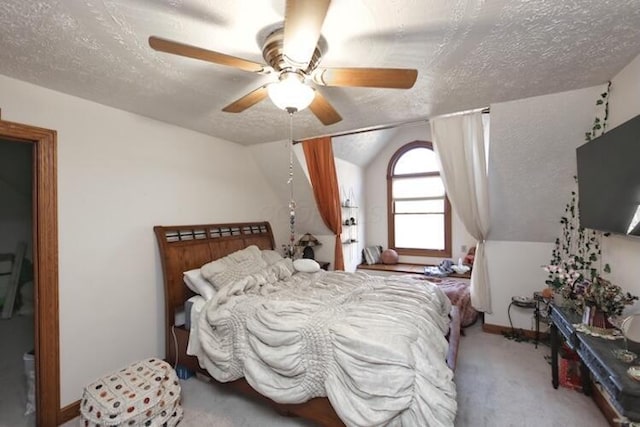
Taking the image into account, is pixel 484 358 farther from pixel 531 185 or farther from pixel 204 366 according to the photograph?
pixel 204 366

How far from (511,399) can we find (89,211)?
374cm

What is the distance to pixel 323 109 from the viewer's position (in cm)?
189

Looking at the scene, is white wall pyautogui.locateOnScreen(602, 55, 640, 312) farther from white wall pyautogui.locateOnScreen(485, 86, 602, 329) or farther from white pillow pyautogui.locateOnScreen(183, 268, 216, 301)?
white pillow pyautogui.locateOnScreen(183, 268, 216, 301)

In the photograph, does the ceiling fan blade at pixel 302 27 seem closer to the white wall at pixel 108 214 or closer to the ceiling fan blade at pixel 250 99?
the ceiling fan blade at pixel 250 99

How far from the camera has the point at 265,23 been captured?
1.40 metres

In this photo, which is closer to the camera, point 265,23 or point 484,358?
point 265,23

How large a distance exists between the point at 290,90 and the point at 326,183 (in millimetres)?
2287

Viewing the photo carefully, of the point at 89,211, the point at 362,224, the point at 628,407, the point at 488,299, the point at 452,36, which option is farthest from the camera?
the point at 362,224

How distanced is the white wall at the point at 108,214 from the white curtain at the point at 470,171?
2770mm

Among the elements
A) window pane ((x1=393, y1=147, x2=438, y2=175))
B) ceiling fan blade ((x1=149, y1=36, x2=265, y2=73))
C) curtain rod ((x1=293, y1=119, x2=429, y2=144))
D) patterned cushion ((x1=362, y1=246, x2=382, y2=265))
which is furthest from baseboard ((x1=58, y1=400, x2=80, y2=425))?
window pane ((x1=393, y1=147, x2=438, y2=175))

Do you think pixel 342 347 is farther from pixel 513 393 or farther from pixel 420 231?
pixel 420 231

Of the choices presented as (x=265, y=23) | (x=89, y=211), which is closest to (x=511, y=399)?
(x=265, y=23)

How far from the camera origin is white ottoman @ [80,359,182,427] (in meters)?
1.81

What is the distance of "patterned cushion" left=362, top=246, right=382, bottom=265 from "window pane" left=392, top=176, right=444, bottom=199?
1.06 m
